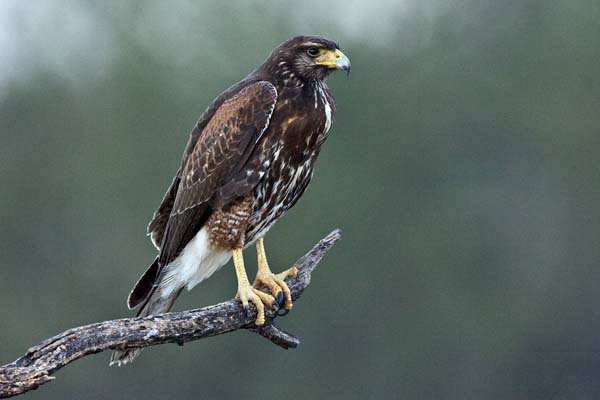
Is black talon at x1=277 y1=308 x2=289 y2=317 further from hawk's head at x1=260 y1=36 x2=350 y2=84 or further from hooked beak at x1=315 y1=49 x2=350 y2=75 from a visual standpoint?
hooked beak at x1=315 y1=49 x2=350 y2=75

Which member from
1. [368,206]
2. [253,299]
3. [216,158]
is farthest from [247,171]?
[368,206]

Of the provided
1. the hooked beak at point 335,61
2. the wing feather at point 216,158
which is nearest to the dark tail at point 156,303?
the wing feather at point 216,158

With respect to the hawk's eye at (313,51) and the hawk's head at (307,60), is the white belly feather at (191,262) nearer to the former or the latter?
the hawk's head at (307,60)

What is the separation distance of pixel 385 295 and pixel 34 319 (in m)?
9.20

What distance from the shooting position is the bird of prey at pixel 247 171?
8750mm

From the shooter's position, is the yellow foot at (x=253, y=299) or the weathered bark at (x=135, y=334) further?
the yellow foot at (x=253, y=299)

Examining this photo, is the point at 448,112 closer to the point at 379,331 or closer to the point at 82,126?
the point at 379,331

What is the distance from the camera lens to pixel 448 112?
3691cm

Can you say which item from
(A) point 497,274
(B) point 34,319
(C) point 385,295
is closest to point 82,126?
(B) point 34,319

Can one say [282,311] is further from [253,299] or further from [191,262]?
[191,262]

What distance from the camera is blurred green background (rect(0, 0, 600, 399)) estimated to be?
3117 centimetres

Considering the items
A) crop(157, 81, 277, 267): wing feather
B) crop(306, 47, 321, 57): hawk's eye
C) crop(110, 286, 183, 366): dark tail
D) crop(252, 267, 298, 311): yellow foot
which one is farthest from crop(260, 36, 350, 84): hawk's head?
crop(110, 286, 183, 366): dark tail

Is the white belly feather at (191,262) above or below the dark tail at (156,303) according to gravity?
above

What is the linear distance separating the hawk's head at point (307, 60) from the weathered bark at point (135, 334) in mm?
1205
